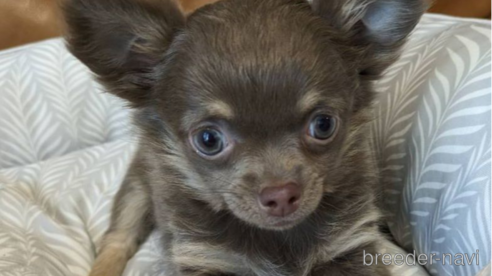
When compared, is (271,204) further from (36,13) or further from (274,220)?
(36,13)

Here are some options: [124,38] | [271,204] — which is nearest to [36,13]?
[124,38]

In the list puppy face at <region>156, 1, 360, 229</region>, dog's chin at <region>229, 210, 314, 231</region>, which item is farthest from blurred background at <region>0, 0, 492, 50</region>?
dog's chin at <region>229, 210, 314, 231</region>

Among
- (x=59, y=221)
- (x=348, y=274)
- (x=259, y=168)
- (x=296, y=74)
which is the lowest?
(x=59, y=221)

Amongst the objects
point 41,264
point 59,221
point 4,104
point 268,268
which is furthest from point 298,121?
point 4,104

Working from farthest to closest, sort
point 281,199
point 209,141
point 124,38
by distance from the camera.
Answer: point 124,38 < point 209,141 < point 281,199

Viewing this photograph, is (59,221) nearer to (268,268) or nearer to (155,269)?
→ (155,269)

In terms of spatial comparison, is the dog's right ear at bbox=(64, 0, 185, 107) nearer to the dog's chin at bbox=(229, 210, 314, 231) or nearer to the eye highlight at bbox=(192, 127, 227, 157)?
the eye highlight at bbox=(192, 127, 227, 157)
